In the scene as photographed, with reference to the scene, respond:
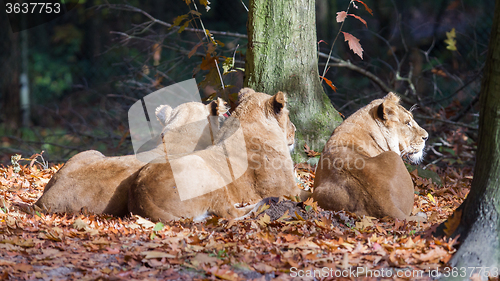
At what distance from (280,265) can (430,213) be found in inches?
97.5

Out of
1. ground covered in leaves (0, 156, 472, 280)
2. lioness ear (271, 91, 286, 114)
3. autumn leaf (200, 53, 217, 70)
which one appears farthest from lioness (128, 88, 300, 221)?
autumn leaf (200, 53, 217, 70)

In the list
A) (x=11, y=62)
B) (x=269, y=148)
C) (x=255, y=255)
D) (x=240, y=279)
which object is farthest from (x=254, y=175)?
(x=11, y=62)

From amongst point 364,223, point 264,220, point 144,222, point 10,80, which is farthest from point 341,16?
point 10,80

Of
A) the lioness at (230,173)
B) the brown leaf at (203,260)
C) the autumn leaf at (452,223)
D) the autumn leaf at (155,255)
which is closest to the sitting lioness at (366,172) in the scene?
the lioness at (230,173)

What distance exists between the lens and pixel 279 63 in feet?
19.6

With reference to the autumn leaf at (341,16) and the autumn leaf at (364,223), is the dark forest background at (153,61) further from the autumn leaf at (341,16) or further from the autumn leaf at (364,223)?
the autumn leaf at (364,223)

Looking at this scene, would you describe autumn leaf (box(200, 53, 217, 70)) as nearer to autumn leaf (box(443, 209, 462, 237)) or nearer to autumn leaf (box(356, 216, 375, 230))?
autumn leaf (box(356, 216, 375, 230))

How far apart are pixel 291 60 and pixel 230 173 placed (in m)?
2.15

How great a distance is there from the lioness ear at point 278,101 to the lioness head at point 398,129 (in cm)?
113

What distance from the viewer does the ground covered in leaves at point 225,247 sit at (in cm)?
286

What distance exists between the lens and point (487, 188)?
125 inches

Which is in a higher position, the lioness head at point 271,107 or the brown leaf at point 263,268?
the lioness head at point 271,107

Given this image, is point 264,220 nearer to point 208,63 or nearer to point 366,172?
point 366,172

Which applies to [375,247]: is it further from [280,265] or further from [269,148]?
[269,148]
